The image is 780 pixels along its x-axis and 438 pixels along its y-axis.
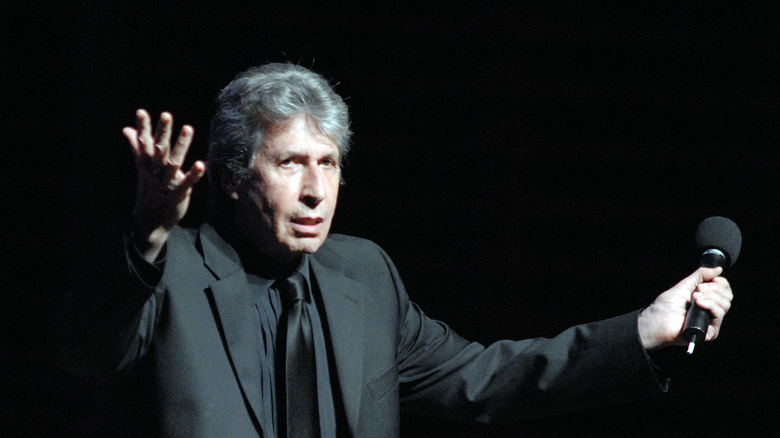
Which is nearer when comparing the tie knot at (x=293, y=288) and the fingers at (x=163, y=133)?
the fingers at (x=163, y=133)

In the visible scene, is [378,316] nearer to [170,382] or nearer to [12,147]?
[170,382]

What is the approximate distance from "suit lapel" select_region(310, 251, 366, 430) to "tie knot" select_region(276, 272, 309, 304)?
0.05m

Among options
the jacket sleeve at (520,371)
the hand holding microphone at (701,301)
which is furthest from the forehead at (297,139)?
the hand holding microphone at (701,301)

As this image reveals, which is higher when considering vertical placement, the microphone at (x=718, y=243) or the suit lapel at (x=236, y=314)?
the microphone at (x=718, y=243)

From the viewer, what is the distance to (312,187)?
204 centimetres

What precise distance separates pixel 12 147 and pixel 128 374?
145 centimetres

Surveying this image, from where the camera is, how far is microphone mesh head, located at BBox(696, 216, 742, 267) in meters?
2.01

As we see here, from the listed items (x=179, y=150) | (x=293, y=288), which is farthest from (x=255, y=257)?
(x=179, y=150)

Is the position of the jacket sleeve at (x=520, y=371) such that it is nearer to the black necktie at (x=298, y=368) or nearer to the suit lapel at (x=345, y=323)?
the suit lapel at (x=345, y=323)

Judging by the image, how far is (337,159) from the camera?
2133 mm

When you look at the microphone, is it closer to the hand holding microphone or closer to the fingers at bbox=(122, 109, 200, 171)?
the hand holding microphone

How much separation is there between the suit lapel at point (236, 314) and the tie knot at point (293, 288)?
0.27 feet

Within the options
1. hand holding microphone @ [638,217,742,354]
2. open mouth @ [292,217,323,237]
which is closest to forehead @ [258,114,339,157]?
open mouth @ [292,217,323,237]

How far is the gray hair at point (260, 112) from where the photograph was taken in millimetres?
2078
